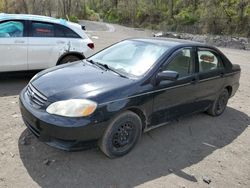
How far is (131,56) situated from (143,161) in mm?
1697

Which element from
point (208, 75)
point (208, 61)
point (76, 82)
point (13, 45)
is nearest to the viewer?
point (76, 82)

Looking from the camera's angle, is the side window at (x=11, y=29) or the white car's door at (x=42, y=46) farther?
the white car's door at (x=42, y=46)

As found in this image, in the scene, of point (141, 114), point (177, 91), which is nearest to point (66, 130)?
point (141, 114)

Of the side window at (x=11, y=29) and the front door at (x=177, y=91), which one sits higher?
the side window at (x=11, y=29)

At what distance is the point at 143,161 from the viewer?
3928mm

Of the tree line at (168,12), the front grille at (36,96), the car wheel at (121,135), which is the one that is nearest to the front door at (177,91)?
the car wheel at (121,135)

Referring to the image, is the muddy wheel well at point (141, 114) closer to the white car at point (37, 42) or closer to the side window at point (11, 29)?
the white car at point (37, 42)

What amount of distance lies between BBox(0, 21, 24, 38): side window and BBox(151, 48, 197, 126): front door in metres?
3.75

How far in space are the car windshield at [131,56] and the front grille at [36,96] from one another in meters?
1.23

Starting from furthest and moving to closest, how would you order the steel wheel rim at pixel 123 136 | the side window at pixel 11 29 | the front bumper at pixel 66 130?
the side window at pixel 11 29 < the steel wheel rim at pixel 123 136 < the front bumper at pixel 66 130

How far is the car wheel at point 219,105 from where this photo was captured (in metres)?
5.68

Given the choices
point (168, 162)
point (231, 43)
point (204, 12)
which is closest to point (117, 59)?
point (168, 162)

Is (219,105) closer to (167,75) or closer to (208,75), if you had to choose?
(208,75)

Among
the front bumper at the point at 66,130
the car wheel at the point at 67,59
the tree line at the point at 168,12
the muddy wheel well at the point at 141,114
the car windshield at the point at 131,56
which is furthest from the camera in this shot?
the tree line at the point at 168,12
